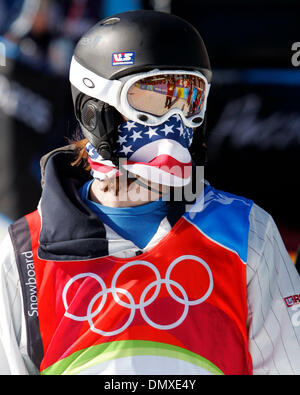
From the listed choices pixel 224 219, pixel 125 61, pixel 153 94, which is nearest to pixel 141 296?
pixel 224 219

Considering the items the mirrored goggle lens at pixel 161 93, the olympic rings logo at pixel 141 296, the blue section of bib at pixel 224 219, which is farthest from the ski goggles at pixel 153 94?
the olympic rings logo at pixel 141 296

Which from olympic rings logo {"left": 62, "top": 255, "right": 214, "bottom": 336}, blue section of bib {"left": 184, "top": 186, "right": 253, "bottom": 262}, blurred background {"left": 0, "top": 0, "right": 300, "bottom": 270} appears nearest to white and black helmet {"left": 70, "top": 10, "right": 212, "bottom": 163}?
blue section of bib {"left": 184, "top": 186, "right": 253, "bottom": 262}

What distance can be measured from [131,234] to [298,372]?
69 cm

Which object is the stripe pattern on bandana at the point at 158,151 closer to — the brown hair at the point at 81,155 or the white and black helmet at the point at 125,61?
the white and black helmet at the point at 125,61

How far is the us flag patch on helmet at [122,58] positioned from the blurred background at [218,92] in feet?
6.25

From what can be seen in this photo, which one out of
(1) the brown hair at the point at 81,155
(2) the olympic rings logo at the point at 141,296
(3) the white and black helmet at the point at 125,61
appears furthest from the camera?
(1) the brown hair at the point at 81,155

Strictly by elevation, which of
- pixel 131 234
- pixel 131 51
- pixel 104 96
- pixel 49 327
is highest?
pixel 131 51

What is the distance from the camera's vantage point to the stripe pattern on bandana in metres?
2.02

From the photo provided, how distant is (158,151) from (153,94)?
19cm

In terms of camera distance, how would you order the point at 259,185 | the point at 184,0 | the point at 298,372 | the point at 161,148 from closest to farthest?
the point at 298,372
the point at 161,148
the point at 184,0
the point at 259,185

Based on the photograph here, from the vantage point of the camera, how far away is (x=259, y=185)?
4145 mm

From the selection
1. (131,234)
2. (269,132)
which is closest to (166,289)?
(131,234)

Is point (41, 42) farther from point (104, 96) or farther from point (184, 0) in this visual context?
point (104, 96)

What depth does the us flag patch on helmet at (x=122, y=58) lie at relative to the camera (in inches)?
78.8
